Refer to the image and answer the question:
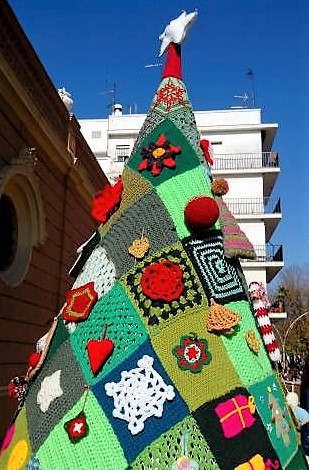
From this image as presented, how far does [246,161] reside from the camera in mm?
27594

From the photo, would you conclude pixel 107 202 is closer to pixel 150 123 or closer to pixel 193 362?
pixel 150 123

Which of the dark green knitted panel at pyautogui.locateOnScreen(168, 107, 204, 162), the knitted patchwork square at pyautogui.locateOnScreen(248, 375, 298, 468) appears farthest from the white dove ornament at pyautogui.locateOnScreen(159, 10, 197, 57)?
the knitted patchwork square at pyautogui.locateOnScreen(248, 375, 298, 468)

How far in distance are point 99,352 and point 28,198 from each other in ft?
17.5

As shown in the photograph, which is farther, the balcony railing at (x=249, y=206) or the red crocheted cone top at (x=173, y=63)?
the balcony railing at (x=249, y=206)

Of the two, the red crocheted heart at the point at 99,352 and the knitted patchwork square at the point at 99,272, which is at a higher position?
the knitted patchwork square at the point at 99,272

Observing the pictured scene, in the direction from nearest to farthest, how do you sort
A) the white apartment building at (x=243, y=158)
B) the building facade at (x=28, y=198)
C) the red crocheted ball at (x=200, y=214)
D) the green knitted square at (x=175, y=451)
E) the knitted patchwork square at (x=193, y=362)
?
the green knitted square at (x=175, y=451) → the knitted patchwork square at (x=193, y=362) → the red crocheted ball at (x=200, y=214) → the building facade at (x=28, y=198) → the white apartment building at (x=243, y=158)

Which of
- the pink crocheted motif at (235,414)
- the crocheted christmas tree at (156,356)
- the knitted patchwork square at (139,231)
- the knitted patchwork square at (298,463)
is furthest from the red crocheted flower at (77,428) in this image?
the knitted patchwork square at (298,463)

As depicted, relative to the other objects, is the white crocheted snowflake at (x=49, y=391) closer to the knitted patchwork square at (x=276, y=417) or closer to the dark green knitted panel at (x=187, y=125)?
the knitted patchwork square at (x=276, y=417)

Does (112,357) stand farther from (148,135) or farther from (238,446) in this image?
(148,135)

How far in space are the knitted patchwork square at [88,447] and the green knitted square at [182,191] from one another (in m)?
0.81

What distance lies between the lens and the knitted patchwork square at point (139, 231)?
2242mm

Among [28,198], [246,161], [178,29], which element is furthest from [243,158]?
[178,29]

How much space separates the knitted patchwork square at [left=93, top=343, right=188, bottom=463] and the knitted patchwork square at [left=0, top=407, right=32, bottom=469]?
341mm

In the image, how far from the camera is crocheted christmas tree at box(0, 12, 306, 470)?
189 centimetres
